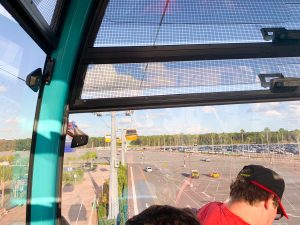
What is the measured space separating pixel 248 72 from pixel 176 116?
1.71ft

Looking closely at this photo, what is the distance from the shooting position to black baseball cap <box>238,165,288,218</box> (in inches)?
61.5

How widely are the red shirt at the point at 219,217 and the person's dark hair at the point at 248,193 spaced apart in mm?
90

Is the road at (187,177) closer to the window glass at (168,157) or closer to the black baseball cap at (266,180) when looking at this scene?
the window glass at (168,157)

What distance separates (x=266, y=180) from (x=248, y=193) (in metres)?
0.11

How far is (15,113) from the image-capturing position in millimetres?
1688

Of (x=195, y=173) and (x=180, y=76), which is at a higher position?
(x=180, y=76)

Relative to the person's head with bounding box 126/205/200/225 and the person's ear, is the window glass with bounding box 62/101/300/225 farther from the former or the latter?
the person's head with bounding box 126/205/200/225

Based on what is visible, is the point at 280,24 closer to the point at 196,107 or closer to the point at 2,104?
the point at 196,107

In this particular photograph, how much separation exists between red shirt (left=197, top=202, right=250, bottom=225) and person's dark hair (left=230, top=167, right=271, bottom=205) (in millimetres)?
90

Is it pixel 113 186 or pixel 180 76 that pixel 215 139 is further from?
pixel 113 186

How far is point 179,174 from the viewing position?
2.00 m

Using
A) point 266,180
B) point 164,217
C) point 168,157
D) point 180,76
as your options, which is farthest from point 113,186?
point 164,217

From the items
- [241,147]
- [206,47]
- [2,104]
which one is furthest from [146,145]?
[2,104]

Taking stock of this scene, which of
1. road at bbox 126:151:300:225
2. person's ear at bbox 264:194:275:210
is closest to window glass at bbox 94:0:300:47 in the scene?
road at bbox 126:151:300:225
